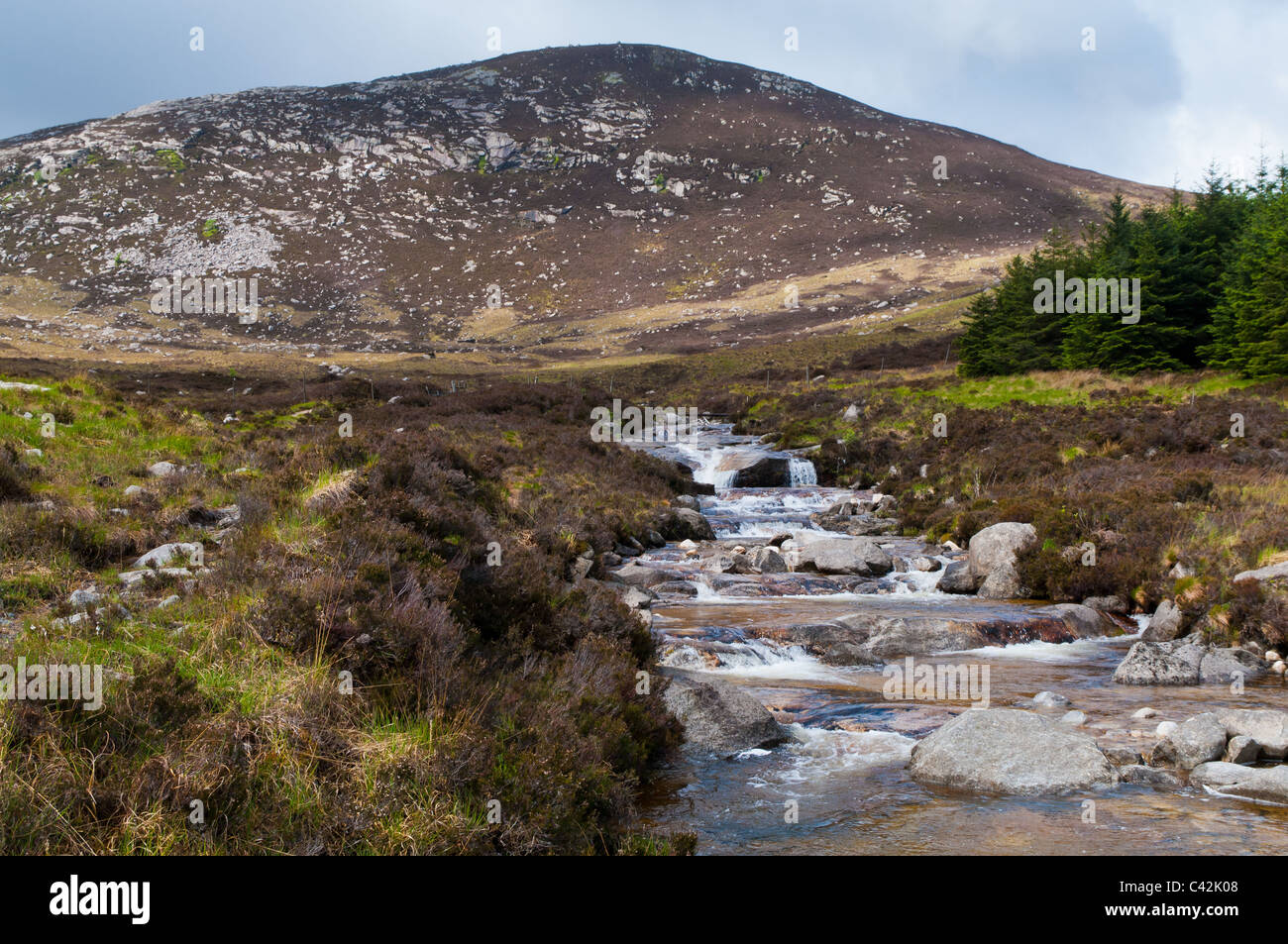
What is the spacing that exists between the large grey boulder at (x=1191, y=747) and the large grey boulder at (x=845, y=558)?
998cm

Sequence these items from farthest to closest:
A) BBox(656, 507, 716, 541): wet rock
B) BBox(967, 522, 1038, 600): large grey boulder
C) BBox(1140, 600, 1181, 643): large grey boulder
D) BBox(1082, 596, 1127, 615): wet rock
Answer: BBox(656, 507, 716, 541): wet rock, BBox(967, 522, 1038, 600): large grey boulder, BBox(1082, 596, 1127, 615): wet rock, BBox(1140, 600, 1181, 643): large grey boulder

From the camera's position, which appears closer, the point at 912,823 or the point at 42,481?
the point at 912,823

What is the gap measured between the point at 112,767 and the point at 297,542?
3.26m

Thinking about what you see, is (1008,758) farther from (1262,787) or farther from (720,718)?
(720,718)

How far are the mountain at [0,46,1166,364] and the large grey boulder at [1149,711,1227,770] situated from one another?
7681 cm

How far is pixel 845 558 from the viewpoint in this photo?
17.7 m

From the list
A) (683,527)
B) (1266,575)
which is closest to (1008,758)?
(1266,575)

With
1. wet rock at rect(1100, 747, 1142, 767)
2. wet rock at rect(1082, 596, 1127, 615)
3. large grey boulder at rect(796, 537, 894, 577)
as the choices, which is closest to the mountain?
large grey boulder at rect(796, 537, 894, 577)

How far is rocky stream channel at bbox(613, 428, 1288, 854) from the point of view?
5957 mm

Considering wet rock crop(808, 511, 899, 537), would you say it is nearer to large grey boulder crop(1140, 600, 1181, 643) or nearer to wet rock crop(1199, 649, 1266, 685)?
large grey boulder crop(1140, 600, 1181, 643)

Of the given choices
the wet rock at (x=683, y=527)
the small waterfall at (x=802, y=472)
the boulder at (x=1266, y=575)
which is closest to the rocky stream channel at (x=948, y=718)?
the boulder at (x=1266, y=575)
